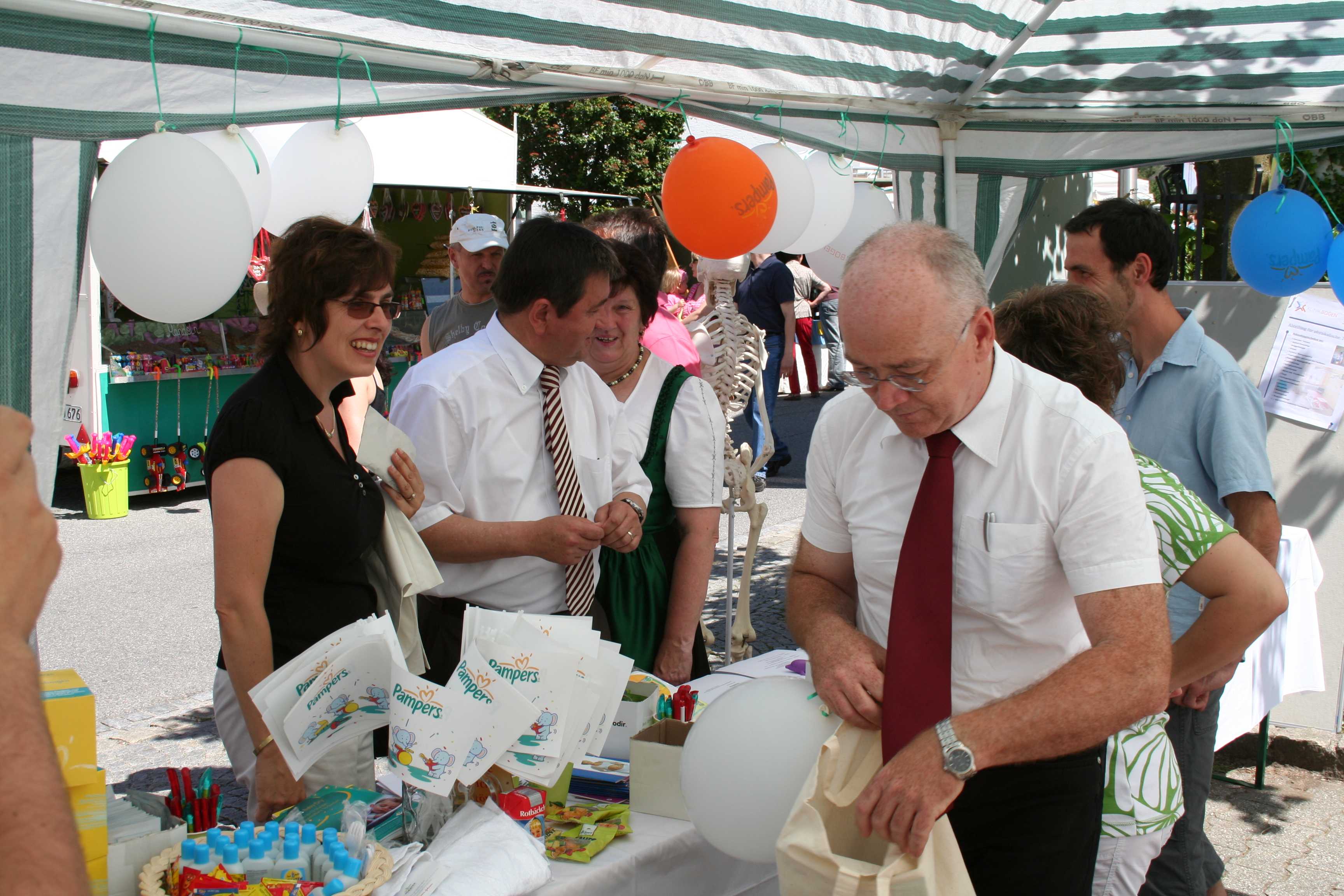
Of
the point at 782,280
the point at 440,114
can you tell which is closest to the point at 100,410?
the point at 440,114

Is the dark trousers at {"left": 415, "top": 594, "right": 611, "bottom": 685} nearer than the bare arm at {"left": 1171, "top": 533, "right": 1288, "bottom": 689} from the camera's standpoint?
No

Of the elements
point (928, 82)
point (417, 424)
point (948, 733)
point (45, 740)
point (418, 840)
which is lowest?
point (418, 840)

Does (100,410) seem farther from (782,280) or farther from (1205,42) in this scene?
(1205,42)

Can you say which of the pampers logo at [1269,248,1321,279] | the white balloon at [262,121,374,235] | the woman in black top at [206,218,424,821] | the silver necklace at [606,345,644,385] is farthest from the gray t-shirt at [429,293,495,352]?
the pampers logo at [1269,248,1321,279]

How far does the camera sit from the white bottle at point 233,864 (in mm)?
1535

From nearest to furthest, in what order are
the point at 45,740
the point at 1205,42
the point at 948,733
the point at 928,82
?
the point at 45,740 → the point at 948,733 → the point at 1205,42 → the point at 928,82

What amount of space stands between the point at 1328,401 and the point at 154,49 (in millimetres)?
4356

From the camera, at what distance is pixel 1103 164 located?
465 cm

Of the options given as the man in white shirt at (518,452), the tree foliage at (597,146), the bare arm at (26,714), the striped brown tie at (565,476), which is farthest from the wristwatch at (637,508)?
the tree foliage at (597,146)

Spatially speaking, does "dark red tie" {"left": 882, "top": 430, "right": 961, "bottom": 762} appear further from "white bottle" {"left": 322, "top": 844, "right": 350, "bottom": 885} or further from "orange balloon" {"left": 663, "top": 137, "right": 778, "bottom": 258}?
"orange balloon" {"left": 663, "top": 137, "right": 778, "bottom": 258}

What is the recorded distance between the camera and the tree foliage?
21.8 m

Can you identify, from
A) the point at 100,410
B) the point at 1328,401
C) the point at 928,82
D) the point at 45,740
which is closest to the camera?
the point at 45,740

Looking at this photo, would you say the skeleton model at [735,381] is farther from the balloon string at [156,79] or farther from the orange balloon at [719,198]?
the balloon string at [156,79]

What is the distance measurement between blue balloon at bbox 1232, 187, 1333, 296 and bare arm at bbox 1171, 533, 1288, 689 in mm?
2499
